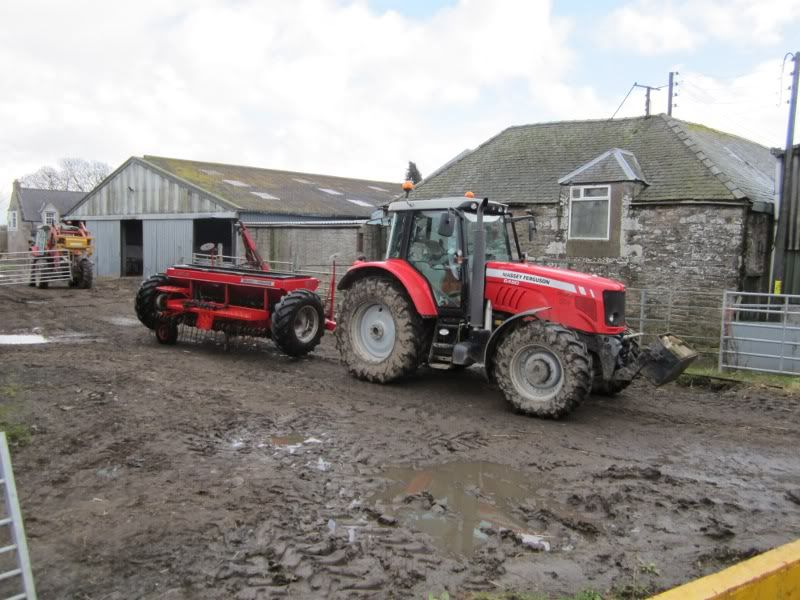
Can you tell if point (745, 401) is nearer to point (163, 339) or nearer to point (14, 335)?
point (163, 339)

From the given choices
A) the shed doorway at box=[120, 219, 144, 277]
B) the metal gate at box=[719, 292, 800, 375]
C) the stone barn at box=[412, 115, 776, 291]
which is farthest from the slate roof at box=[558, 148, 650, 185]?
the shed doorway at box=[120, 219, 144, 277]

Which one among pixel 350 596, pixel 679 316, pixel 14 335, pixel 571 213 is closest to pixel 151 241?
pixel 14 335

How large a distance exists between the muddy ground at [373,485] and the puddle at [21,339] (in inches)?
98.8

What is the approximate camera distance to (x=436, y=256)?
7906mm

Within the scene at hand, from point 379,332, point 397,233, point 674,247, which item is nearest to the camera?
point 397,233

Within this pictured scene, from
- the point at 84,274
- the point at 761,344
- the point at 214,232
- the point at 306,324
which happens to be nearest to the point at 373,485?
the point at 306,324

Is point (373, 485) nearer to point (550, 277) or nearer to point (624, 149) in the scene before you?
point (550, 277)

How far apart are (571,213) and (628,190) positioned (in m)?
1.32

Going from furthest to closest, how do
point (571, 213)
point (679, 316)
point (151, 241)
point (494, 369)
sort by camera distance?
point (151, 241) < point (571, 213) < point (679, 316) < point (494, 369)

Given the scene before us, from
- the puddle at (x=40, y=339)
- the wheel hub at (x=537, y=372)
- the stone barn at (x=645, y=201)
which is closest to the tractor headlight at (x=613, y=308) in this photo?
the wheel hub at (x=537, y=372)

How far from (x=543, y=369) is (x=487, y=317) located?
3.03 feet

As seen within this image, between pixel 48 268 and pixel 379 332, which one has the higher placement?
pixel 48 268

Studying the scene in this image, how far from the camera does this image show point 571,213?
14500 millimetres

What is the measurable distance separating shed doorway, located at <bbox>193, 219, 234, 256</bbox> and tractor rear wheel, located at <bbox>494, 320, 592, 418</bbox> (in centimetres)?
1796
